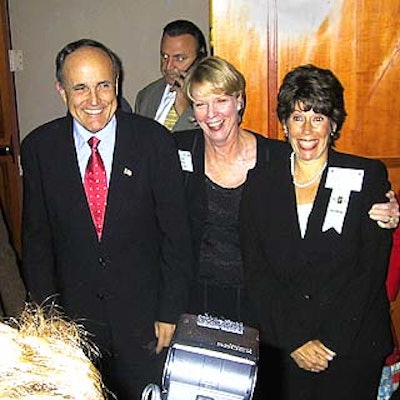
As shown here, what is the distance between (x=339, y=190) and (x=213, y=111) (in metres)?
0.47

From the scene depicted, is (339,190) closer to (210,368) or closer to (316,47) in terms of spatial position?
(316,47)

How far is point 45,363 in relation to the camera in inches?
30.7

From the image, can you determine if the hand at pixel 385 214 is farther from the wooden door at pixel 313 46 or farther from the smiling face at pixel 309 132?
the wooden door at pixel 313 46

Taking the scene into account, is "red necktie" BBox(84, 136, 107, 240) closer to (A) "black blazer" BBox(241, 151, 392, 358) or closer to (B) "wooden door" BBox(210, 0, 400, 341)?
(A) "black blazer" BBox(241, 151, 392, 358)

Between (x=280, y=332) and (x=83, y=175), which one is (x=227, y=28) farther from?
(x=280, y=332)

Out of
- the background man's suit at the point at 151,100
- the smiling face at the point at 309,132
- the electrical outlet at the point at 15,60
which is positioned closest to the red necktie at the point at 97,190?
the smiling face at the point at 309,132

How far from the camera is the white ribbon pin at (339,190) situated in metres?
1.98

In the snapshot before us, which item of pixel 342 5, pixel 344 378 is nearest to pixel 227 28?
pixel 342 5

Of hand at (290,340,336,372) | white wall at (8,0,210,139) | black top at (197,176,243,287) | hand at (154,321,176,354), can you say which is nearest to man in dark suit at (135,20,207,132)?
black top at (197,176,243,287)

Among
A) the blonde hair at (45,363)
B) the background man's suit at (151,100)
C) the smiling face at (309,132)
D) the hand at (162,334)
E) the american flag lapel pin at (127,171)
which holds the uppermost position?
the background man's suit at (151,100)

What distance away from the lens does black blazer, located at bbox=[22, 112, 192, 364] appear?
1971 millimetres

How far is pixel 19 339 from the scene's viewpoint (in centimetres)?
82

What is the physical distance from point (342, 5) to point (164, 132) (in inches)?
36.8

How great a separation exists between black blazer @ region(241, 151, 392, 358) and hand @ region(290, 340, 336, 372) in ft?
0.07
